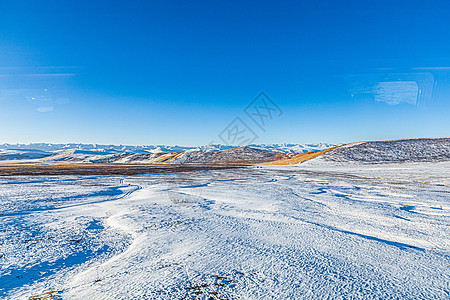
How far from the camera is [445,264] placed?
5.10 meters

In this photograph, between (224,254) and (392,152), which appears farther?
(392,152)

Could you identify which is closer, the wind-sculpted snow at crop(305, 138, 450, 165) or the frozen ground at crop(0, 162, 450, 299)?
the frozen ground at crop(0, 162, 450, 299)

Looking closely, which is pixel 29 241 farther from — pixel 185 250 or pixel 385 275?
pixel 385 275

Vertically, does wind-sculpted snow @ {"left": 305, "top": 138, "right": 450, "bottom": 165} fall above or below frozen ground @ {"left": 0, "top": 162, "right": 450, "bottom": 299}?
above

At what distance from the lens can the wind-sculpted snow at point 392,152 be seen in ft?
195

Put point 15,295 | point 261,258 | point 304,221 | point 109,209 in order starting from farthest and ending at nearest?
1. point 109,209
2. point 304,221
3. point 261,258
4. point 15,295

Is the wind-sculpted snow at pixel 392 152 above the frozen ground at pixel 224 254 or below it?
above

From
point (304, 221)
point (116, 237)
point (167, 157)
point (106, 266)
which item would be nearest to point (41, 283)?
point (106, 266)

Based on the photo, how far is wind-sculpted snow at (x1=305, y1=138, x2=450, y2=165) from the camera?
59312 mm

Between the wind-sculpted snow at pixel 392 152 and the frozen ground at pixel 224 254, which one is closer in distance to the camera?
the frozen ground at pixel 224 254

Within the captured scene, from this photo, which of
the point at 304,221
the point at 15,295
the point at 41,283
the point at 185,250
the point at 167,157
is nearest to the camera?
the point at 15,295

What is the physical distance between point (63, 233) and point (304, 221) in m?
8.46

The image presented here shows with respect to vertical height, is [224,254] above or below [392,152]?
below

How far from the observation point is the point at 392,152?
63.8m
